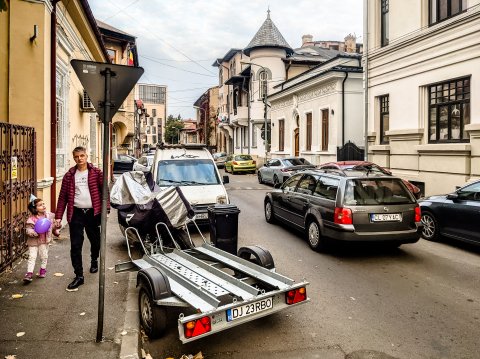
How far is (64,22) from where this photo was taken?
33.3 ft

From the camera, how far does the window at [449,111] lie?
1370cm

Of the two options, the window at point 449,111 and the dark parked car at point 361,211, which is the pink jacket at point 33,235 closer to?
the dark parked car at point 361,211

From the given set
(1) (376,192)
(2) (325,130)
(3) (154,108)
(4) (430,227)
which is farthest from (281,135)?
(3) (154,108)

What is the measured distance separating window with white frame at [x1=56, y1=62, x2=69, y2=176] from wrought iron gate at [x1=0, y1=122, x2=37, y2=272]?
129 inches

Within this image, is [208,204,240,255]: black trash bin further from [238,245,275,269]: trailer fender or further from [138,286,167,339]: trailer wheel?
[138,286,167,339]: trailer wheel

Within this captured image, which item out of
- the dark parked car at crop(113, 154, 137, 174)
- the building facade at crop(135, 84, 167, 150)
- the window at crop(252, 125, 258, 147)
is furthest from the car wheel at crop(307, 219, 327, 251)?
the building facade at crop(135, 84, 167, 150)

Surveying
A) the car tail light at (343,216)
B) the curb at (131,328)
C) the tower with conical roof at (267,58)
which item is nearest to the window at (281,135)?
the tower with conical roof at (267,58)

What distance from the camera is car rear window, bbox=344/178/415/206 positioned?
7.40 metres

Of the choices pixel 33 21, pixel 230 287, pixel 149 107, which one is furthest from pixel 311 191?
pixel 149 107

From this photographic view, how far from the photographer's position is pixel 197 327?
12.2ft

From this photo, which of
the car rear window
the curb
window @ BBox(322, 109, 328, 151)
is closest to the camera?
the curb

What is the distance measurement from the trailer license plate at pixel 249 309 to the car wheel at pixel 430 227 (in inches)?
238

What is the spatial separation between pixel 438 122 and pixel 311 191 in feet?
28.5

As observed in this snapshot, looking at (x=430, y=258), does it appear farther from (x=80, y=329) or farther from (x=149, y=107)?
(x=149, y=107)
